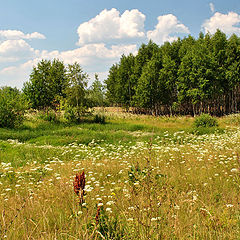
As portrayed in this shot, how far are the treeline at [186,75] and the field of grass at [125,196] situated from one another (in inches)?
807

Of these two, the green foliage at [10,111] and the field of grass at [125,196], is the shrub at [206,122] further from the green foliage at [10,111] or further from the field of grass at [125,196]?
the green foliage at [10,111]

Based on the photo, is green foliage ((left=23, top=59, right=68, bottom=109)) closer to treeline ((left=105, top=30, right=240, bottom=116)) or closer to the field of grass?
treeline ((left=105, top=30, right=240, bottom=116))

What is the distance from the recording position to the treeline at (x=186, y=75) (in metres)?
28.8

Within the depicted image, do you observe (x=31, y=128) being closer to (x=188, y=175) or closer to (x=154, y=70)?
(x=188, y=175)

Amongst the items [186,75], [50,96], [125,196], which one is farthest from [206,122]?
[50,96]

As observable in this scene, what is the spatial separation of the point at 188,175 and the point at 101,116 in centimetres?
1870

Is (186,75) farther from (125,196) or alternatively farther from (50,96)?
(125,196)

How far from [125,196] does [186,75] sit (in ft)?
98.7

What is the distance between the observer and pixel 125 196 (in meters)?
3.14

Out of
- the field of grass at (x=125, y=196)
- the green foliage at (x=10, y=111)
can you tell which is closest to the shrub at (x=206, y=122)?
the field of grass at (x=125, y=196)

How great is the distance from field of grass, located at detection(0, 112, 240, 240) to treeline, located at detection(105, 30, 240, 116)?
67.2 feet

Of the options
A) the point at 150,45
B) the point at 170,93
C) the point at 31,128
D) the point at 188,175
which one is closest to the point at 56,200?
the point at 188,175

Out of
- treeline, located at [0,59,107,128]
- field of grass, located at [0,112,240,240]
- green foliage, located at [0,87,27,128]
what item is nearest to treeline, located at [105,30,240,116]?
treeline, located at [0,59,107,128]


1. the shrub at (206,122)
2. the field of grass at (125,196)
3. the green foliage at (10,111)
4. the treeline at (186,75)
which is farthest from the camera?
the treeline at (186,75)
